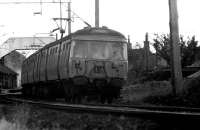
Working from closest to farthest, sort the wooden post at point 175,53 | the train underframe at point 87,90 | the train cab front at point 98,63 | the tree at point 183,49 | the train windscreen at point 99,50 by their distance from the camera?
1. the wooden post at point 175,53
2. the train cab front at point 98,63
3. the train windscreen at point 99,50
4. the train underframe at point 87,90
5. the tree at point 183,49

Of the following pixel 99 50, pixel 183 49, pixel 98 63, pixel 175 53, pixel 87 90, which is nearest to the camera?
pixel 175 53

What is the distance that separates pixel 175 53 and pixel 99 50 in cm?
314

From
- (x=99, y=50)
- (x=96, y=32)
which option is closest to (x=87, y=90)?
(x=99, y=50)

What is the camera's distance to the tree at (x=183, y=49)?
39.9 metres

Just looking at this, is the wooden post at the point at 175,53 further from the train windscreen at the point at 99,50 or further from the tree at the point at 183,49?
the tree at the point at 183,49

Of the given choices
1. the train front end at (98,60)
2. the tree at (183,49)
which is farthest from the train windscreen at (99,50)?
the tree at (183,49)

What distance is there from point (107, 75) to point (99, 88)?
61cm

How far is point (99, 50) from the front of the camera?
17828 mm

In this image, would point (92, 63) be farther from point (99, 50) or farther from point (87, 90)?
point (87, 90)

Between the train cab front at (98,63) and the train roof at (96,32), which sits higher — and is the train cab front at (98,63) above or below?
below

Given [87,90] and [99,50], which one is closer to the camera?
[99,50]

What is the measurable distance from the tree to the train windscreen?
21.8 meters

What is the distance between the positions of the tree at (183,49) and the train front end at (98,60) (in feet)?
71.8

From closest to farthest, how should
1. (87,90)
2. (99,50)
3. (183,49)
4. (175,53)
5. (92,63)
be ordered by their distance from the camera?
(175,53)
(92,63)
(99,50)
(87,90)
(183,49)
